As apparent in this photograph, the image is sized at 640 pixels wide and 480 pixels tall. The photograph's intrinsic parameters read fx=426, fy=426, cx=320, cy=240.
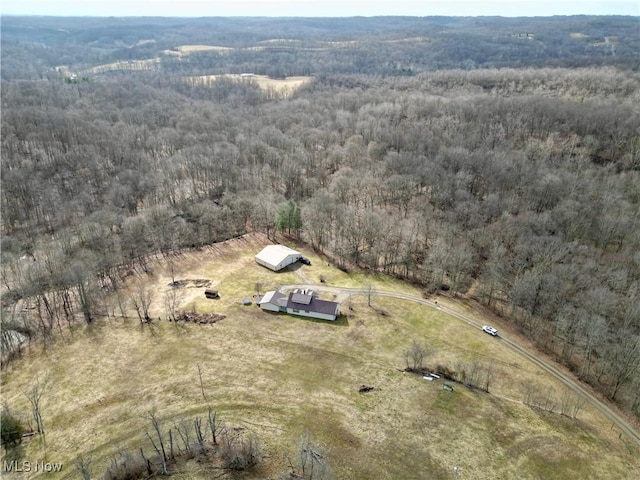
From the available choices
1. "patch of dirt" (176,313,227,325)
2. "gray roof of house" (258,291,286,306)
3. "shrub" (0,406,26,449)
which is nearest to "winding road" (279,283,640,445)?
"gray roof of house" (258,291,286,306)

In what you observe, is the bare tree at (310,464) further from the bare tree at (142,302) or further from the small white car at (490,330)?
the small white car at (490,330)

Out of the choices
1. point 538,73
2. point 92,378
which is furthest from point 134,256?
point 538,73

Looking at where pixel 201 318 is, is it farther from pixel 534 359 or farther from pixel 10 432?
pixel 534 359

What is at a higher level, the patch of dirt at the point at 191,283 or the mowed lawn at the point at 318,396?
the mowed lawn at the point at 318,396

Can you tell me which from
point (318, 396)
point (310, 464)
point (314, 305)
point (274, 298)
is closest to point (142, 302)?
point (274, 298)

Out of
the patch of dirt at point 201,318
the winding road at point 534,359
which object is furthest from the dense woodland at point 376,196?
the patch of dirt at point 201,318

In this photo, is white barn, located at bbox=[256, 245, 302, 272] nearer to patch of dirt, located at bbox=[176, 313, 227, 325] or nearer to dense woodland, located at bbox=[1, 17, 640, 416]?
dense woodland, located at bbox=[1, 17, 640, 416]
